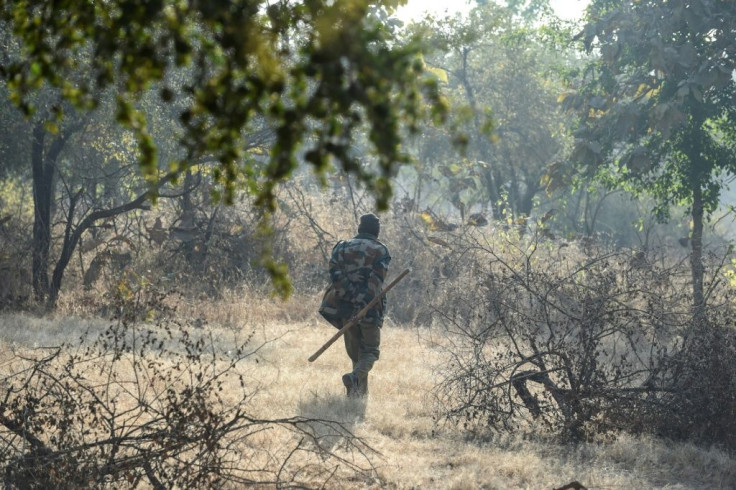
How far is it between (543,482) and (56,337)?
712 centimetres

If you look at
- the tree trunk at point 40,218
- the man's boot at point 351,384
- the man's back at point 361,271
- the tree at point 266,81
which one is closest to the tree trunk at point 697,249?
the man's back at point 361,271

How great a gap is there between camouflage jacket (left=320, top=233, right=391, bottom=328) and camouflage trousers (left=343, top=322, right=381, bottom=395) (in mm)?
131

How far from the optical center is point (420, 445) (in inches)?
290

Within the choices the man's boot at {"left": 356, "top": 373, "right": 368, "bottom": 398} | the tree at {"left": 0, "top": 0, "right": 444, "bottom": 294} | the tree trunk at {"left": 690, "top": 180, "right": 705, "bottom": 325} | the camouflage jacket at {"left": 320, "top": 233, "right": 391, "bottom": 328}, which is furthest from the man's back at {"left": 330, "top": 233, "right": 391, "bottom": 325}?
the tree at {"left": 0, "top": 0, "right": 444, "bottom": 294}

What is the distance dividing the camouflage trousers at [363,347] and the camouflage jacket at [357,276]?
0.13 metres

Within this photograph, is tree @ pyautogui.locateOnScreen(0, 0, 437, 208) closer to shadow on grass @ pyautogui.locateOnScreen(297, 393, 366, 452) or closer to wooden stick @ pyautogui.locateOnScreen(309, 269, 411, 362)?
shadow on grass @ pyautogui.locateOnScreen(297, 393, 366, 452)

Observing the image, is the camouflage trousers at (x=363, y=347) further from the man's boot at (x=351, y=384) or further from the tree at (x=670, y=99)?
the tree at (x=670, y=99)

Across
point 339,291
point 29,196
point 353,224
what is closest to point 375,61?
point 339,291

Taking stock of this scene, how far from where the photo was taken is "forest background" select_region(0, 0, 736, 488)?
110 inches

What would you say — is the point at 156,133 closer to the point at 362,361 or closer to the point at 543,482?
the point at 362,361

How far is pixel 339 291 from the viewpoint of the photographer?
9.15 m

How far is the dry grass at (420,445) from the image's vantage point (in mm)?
6535

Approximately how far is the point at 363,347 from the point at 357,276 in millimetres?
733

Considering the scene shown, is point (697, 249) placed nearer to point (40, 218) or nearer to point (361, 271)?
point (361, 271)
